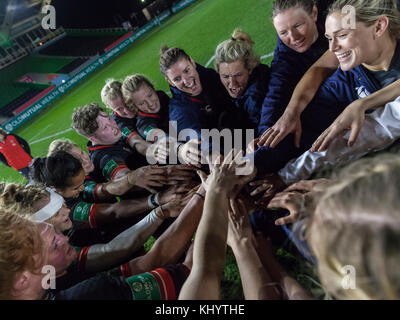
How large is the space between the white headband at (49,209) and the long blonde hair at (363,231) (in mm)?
1737

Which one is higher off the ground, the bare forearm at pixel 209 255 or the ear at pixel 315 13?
the ear at pixel 315 13

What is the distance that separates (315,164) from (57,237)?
195cm

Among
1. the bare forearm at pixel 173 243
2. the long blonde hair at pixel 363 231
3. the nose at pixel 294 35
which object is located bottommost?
the bare forearm at pixel 173 243

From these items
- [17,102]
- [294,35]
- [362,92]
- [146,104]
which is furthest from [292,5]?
[17,102]

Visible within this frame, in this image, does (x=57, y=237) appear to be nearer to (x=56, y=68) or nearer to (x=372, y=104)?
(x=372, y=104)

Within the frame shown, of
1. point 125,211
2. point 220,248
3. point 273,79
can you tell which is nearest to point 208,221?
point 220,248

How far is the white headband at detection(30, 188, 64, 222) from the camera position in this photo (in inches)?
67.1

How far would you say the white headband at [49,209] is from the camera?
1.70 m

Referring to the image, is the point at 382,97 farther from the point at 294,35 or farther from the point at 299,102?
the point at 294,35

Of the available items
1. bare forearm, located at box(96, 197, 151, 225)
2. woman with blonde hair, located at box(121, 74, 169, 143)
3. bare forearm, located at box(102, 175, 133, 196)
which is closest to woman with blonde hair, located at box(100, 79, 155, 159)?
woman with blonde hair, located at box(121, 74, 169, 143)

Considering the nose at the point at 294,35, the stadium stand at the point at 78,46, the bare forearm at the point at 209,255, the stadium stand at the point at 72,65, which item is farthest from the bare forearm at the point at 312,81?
the stadium stand at the point at 78,46

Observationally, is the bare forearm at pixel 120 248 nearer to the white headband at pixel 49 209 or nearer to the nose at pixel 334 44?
the white headband at pixel 49 209

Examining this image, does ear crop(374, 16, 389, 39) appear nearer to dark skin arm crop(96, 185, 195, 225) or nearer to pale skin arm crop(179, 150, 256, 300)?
pale skin arm crop(179, 150, 256, 300)

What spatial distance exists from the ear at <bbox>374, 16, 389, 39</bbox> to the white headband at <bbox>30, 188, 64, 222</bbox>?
262 cm
